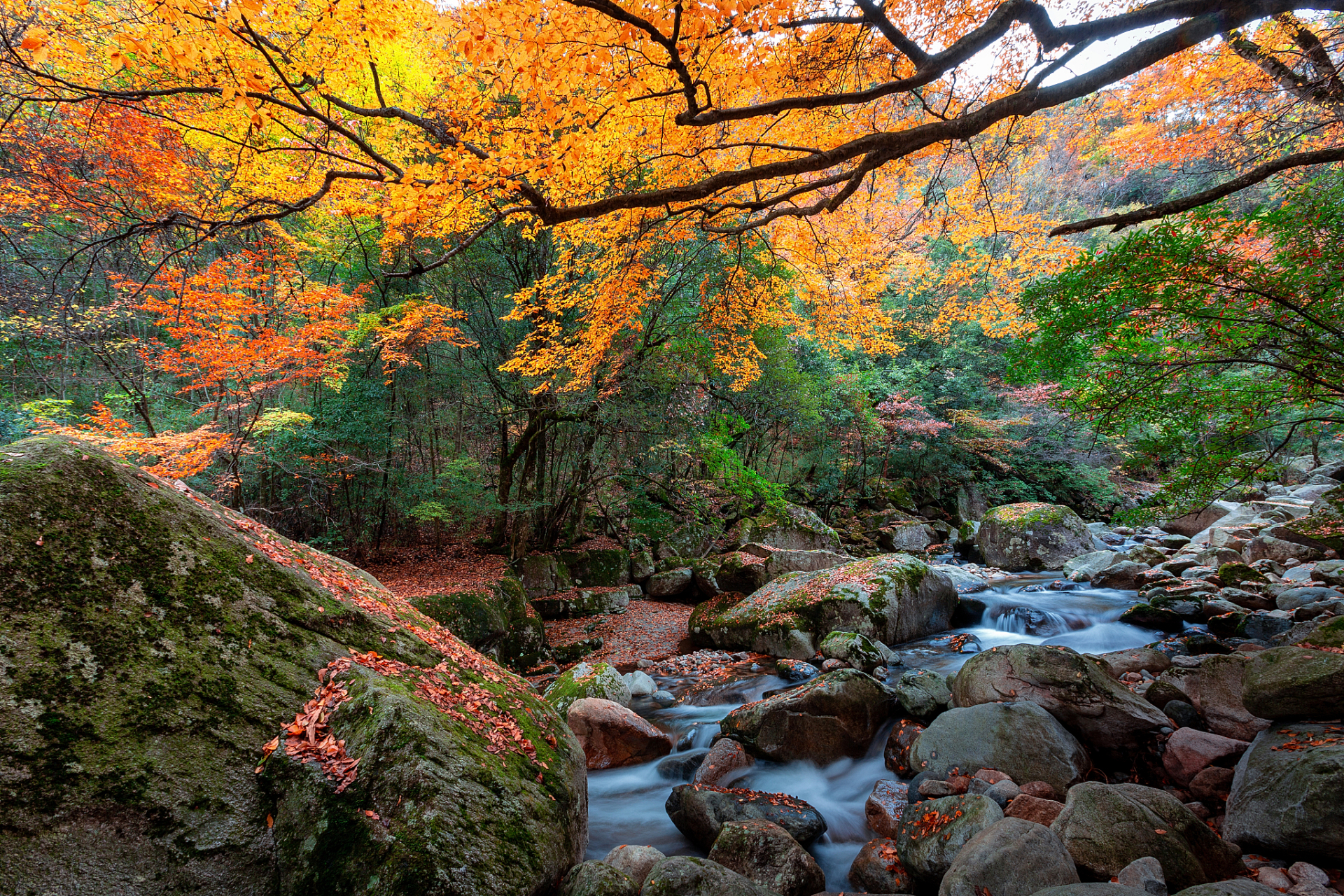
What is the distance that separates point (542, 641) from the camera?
823 cm

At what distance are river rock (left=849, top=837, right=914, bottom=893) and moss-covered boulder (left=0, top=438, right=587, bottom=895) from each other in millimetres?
2078

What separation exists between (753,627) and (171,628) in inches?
274

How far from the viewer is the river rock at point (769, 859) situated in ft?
10.7

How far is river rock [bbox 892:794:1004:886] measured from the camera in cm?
318

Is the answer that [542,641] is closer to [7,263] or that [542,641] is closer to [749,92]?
[749,92]

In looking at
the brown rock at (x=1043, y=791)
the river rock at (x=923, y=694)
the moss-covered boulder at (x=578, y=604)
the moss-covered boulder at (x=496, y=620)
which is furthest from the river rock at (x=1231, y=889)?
the moss-covered boulder at (x=578, y=604)

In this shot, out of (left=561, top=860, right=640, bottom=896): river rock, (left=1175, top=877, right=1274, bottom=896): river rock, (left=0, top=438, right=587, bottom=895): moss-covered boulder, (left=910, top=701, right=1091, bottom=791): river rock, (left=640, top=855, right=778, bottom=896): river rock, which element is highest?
(left=0, top=438, right=587, bottom=895): moss-covered boulder

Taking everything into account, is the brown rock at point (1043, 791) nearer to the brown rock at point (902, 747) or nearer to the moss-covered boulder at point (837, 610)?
the brown rock at point (902, 747)

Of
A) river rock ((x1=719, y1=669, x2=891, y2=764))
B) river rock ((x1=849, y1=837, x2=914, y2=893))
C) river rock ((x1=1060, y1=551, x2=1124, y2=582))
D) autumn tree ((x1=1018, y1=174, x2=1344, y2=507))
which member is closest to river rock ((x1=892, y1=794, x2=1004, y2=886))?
river rock ((x1=849, y1=837, x2=914, y2=893))

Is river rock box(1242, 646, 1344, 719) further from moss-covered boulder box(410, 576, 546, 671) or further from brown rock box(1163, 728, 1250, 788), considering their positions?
moss-covered boulder box(410, 576, 546, 671)

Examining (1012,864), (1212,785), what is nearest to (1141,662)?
(1212,785)

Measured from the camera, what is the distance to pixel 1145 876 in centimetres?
263

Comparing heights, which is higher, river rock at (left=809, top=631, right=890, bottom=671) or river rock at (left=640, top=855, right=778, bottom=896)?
river rock at (left=640, top=855, right=778, bottom=896)

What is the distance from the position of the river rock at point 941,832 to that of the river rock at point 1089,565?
952 centimetres
